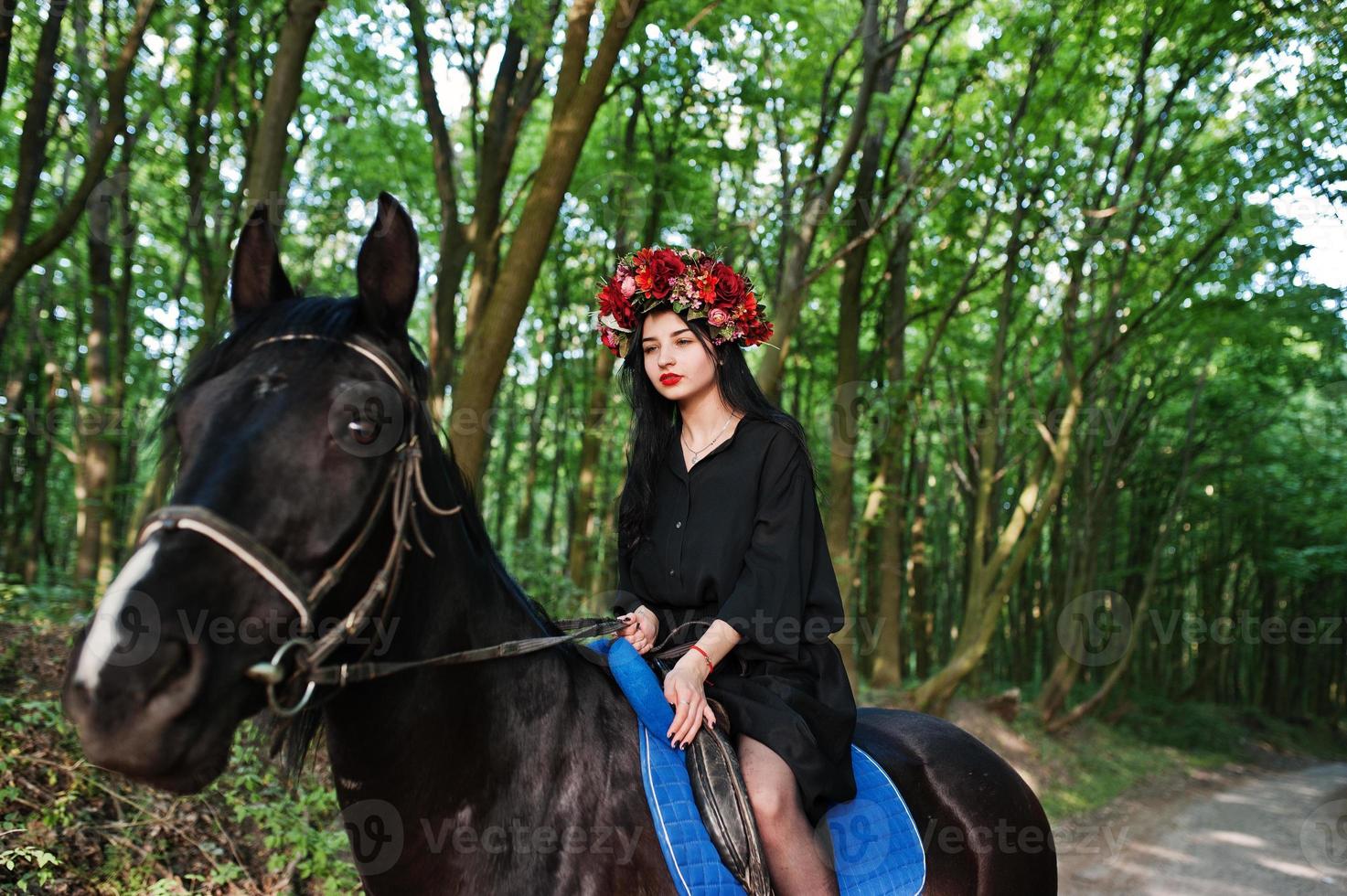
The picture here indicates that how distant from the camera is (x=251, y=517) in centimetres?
161

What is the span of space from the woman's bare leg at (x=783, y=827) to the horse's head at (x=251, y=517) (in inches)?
48.2

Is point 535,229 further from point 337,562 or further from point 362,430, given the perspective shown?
point 337,562

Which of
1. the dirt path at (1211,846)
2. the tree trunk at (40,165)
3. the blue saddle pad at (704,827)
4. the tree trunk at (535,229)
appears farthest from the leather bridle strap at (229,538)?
the dirt path at (1211,846)

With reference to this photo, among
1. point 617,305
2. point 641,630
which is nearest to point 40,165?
point 617,305

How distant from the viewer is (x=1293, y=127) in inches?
479

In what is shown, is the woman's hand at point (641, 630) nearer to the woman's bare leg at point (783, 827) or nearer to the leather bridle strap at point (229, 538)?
the woman's bare leg at point (783, 827)

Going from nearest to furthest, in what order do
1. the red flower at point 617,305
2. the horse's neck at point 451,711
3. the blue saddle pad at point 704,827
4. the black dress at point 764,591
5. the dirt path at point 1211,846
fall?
1. the horse's neck at point 451,711
2. the blue saddle pad at point 704,827
3. the black dress at point 764,591
4. the red flower at point 617,305
5. the dirt path at point 1211,846

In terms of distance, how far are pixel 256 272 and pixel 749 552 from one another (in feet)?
5.00

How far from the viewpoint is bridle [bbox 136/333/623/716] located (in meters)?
1.57

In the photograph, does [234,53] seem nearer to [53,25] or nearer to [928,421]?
[53,25]

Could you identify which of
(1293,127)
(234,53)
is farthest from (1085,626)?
(234,53)

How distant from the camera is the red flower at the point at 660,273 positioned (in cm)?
293

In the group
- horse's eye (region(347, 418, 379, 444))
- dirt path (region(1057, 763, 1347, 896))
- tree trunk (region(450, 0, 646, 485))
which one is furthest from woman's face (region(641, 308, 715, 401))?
dirt path (region(1057, 763, 1347, 896))

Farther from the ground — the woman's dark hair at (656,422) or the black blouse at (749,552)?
the woman's dark hair at (656,422)
